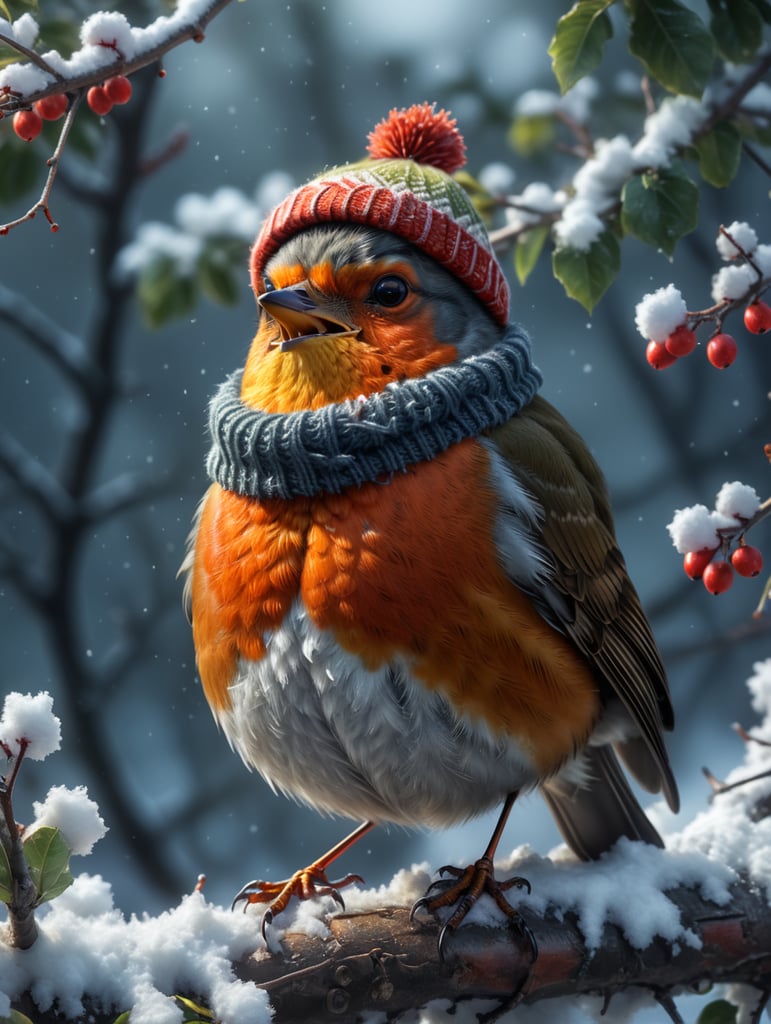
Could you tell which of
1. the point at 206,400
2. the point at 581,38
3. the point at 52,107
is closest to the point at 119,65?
the point at 52,107

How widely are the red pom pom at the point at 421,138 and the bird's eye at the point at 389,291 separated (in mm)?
293

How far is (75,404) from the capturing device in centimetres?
374

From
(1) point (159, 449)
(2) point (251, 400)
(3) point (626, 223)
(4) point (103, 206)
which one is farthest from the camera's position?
(1) point (159, 449)

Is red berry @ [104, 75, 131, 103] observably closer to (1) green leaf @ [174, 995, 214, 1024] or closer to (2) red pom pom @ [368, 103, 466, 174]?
(2) red pom pom @ [368, 103, 466, 174]

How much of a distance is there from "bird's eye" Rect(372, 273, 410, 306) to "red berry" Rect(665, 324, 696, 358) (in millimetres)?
359

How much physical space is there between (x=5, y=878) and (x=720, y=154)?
5.42ft

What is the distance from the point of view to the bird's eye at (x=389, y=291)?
1653 millimetres

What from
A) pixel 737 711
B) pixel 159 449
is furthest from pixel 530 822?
pixel 159 449

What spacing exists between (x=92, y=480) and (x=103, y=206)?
783 mm

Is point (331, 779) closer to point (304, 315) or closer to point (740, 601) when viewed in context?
point (304, 315)

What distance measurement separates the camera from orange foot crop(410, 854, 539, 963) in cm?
163

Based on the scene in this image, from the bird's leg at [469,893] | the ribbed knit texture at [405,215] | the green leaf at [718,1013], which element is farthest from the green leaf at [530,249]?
the green leaf at [718,1013]

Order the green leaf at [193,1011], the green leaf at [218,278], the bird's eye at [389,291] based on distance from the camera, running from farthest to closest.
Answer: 1. the green leaf at [218,278]
2. the bird's eye at [389,291]
3. the green leaf at [193,1011]

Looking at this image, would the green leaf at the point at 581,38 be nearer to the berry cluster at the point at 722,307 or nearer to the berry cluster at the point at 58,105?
the berry cluster at the point at 722,307
